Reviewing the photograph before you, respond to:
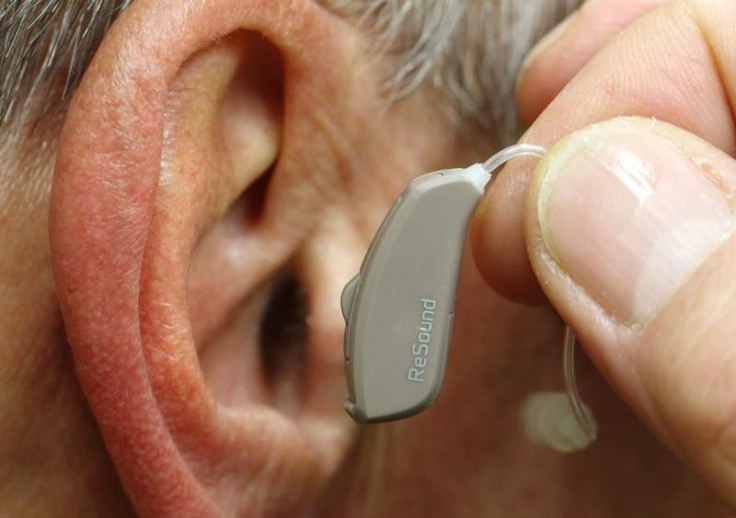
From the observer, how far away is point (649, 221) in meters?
0.68

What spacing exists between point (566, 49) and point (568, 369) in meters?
0.30

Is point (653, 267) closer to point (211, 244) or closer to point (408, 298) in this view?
point (408, 298)

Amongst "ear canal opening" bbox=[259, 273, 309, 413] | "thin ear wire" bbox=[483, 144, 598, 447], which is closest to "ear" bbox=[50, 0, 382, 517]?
"ear canal opening" bbox=[259, 273, 309, 413]

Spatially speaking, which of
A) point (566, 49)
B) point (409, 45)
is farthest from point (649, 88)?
point (409, 45)

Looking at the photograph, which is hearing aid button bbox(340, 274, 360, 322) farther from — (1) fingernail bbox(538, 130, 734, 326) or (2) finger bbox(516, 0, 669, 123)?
(2) finger bbox(516, 0, 669, 123)

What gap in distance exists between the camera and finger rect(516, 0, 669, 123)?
84cm

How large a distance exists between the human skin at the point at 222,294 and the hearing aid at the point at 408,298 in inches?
3.8

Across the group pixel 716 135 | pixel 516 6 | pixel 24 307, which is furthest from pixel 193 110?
pixel 716 135

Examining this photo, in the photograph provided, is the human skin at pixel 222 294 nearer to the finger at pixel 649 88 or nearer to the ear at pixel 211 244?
the ear at pixel 211 244

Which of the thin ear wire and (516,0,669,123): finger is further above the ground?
(516,0,669,123): finger

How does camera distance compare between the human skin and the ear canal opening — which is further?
the ear canal opening

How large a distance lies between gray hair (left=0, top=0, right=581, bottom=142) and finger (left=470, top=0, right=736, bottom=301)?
0.33ft

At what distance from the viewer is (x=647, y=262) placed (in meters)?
0.68

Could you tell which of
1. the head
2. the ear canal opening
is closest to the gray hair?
the head
